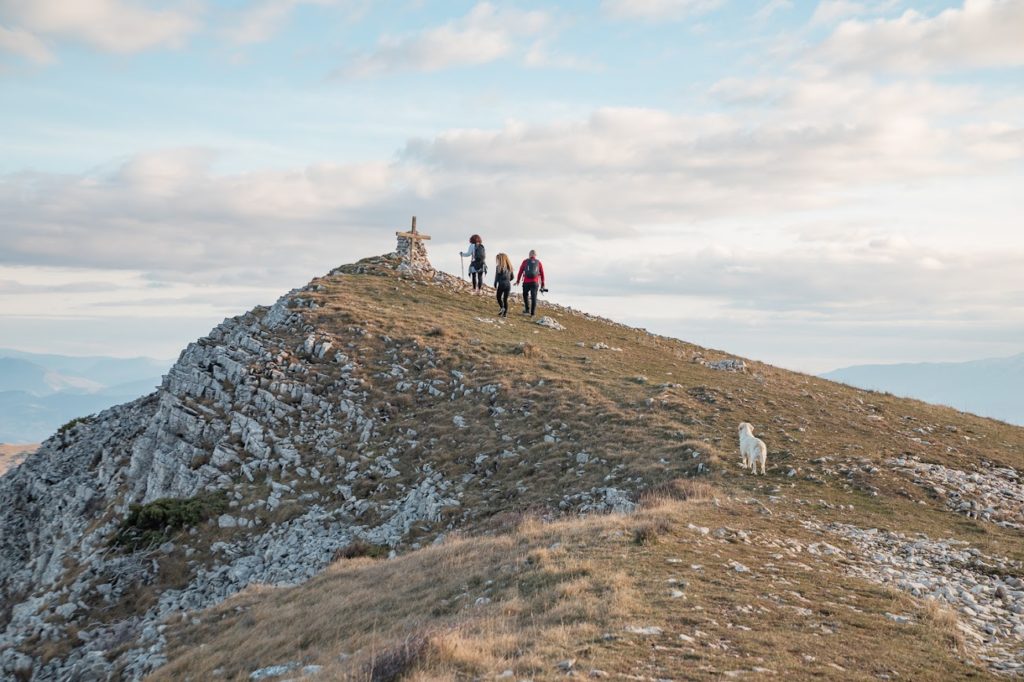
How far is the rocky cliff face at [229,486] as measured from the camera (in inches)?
838

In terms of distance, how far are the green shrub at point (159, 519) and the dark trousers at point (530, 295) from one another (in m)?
21.2

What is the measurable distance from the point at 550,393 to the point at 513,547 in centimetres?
1323

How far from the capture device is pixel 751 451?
70.0 feet

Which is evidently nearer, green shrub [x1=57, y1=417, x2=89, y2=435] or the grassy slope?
the grassy slope

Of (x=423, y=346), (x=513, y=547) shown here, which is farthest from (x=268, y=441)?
(x=513, y=547)

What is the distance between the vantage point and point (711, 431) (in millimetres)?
24781

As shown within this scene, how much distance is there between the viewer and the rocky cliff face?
2128 centimetres

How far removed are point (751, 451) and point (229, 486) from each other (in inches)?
761

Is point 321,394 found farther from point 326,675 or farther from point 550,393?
point 326,675

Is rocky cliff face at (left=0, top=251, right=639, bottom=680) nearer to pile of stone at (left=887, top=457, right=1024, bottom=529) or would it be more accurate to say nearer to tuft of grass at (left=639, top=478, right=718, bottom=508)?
tuft of grass at (left=639, top=478, right=718, bottom=508)

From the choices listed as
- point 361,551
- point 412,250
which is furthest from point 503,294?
point 361,551

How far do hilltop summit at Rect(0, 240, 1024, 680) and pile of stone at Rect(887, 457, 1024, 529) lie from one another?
13 centimetres

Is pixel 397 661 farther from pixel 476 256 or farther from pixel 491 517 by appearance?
pixel 476 256

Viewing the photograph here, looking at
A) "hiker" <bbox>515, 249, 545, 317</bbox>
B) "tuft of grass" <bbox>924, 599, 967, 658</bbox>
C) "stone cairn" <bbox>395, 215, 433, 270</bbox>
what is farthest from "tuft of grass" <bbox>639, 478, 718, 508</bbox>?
"stone cairn" <bbox>395, 215, 433, 270</bbox>
